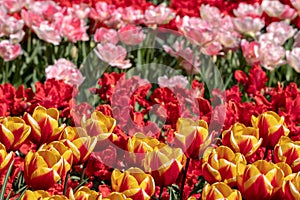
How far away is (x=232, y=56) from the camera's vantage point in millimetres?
3727

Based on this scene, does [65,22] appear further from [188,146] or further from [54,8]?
[188,146]

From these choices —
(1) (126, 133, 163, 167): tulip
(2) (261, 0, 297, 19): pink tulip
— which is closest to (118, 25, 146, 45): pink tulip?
(2) (261, 0, 297, 19): pink tulip

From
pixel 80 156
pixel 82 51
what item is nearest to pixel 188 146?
pixel 80 156

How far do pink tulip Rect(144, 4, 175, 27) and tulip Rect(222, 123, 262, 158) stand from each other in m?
1.79

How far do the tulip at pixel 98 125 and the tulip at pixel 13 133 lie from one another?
149 millimetres

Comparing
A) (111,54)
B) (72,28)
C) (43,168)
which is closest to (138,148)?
(43,168)

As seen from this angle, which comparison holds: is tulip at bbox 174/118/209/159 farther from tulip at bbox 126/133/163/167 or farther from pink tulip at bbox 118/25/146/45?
pink tulip at bbox 118/25/146/45

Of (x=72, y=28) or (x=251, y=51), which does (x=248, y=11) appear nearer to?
(x=251, y=51)

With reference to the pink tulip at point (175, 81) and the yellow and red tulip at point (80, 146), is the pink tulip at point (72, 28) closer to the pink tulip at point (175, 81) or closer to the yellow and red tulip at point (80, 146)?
the pink tulip at point (175, 81)

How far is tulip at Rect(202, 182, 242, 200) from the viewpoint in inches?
60.9

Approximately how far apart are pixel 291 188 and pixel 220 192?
150 millimetres

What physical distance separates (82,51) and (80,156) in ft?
6.33

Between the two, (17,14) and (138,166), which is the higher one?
(138,166)

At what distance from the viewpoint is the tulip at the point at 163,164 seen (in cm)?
170
